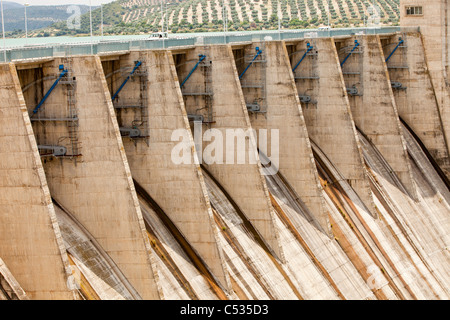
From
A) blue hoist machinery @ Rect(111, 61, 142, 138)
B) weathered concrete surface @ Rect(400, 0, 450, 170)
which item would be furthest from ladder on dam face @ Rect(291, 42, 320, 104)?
blue hoist machinery @ Rect(111, 61, 142, 138)

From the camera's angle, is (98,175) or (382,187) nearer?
(98,175)

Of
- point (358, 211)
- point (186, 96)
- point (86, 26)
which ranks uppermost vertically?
point (86, 26)

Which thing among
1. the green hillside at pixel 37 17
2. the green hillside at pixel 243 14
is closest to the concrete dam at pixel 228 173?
the green hillside at pixel 37 17

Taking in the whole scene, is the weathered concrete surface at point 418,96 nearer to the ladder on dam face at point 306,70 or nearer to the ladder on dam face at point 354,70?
the ladder on dam face at point 354,70

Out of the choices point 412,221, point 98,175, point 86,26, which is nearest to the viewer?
point 98,175

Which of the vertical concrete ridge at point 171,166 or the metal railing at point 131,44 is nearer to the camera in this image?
the metal railing at point 131,44
